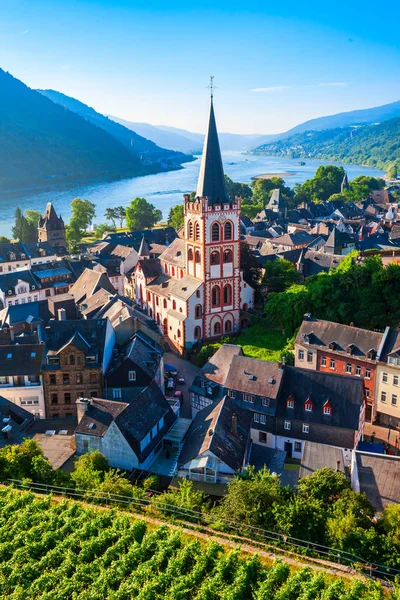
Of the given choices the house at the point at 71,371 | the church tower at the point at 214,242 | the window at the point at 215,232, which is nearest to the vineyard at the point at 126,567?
the house at the point at 71,371

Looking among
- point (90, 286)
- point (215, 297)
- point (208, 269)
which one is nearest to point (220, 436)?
point (208, 269)

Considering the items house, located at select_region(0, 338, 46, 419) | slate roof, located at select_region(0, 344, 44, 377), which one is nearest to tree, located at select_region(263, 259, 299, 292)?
slate roof, located at select_region(0, 344, 44, 377)

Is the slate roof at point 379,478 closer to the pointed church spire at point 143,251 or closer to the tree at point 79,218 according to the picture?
the pointed church spire at point 143,251

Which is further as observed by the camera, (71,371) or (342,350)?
(342,350)

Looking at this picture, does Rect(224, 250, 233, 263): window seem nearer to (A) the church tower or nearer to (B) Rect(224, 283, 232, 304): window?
(A) the church tower

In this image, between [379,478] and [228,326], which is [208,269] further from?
[379,478]

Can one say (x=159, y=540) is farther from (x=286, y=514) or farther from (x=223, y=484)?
(x=223, y=484)
